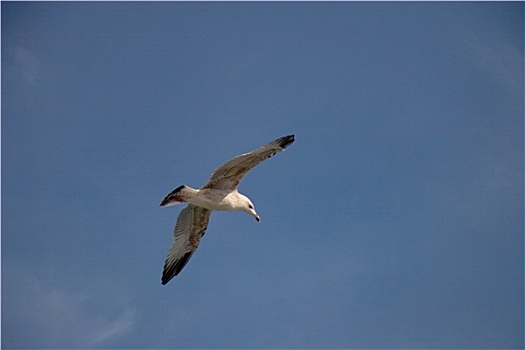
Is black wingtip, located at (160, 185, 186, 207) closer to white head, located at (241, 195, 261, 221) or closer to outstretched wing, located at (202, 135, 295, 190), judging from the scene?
outstretched wing, located at (202, 135, 295, 190)

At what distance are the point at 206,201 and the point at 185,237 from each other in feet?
6.76

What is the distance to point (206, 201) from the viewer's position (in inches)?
555

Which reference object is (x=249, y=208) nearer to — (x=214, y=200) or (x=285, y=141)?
(x=214, y=200)

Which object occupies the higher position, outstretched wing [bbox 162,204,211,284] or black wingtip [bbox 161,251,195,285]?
outstretched wing [bbox 162,204,211,284]

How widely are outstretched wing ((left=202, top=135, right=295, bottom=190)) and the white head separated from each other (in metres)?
0.61

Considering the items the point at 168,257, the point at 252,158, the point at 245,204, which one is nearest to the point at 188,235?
the point at 168,257

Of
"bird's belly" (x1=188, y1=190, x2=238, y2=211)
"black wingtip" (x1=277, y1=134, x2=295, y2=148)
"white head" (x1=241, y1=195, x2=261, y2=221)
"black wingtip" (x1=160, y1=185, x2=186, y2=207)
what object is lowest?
"black wingtip" (x1=160, y1=185, x2=186, y2=207)

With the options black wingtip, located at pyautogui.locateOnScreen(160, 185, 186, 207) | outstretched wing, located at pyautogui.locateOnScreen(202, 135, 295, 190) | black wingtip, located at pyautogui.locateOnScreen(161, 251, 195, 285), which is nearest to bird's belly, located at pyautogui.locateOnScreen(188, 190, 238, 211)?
outstretched wing, located at pyautogui.locateOnScreen(202, 135, 295, 190)

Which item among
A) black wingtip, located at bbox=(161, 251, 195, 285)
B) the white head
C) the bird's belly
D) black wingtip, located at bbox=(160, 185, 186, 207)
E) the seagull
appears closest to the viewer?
black wingtip, located at bbox=(160, 185, 186, 207)

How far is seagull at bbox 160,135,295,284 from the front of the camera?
1360 cm

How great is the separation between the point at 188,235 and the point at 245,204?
6.28 feet

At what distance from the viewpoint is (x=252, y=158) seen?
1359cm

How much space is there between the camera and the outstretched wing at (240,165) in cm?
1352

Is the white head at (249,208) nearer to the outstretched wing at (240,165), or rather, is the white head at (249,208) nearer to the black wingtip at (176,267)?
the outstretched wing at (240,165)
